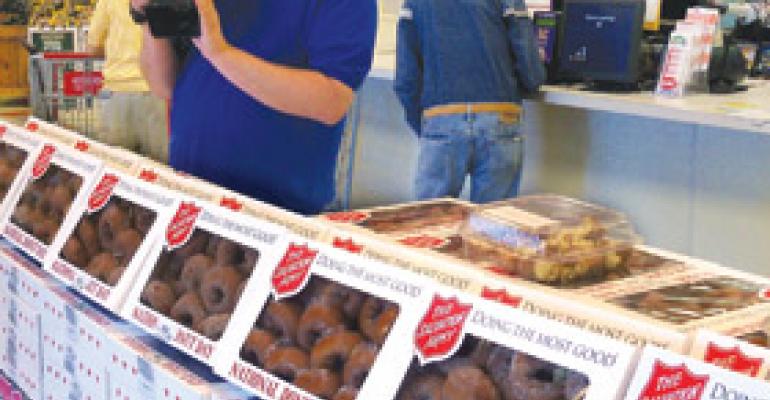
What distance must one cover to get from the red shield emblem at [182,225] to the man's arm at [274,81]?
34 centimetres

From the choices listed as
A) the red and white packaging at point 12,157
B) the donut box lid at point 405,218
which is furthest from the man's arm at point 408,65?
the donut box lid at point 405,218

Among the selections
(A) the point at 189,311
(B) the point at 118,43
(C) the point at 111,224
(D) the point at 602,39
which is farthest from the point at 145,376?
(B) the point at 118,43

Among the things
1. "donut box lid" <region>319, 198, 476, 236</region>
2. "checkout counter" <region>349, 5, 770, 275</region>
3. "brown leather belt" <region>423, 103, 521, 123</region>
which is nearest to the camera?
"donut box lid" <region>319, 198, 476, 236</region>

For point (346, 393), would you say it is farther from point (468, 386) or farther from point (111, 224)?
point (111, 224)

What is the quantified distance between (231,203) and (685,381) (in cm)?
97

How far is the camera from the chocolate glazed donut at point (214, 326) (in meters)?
1.50

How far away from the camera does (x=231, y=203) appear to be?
68.8 inches

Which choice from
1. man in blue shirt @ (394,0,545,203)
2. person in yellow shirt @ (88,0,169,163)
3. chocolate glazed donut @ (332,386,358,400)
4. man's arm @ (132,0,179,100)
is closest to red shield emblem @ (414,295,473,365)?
chocolate glazed donut @ (332,386,358,400)

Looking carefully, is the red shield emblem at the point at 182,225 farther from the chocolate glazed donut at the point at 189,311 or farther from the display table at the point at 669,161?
the display table at the point at 669,161

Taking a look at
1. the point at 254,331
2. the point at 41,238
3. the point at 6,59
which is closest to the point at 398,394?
the point at 254,331

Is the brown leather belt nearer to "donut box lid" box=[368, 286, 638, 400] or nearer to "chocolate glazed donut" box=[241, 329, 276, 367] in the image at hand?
→ "chocolate glazed donut" box=[241, 329, 276, 367]

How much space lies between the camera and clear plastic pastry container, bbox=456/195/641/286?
5.41ft

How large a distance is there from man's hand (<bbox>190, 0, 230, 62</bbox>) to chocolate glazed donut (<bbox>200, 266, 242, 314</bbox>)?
49cm

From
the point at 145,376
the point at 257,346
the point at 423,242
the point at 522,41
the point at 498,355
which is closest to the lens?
the point at 498,355
